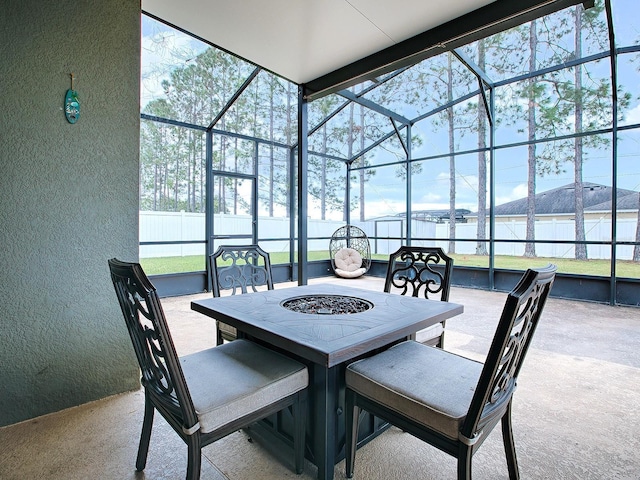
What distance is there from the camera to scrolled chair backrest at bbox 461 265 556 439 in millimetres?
997

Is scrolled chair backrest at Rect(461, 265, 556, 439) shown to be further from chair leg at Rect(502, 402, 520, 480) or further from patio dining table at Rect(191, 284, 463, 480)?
patio dining table at Rect(191, 284, 463, 480)

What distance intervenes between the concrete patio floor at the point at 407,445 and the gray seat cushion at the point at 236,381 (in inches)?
17.0

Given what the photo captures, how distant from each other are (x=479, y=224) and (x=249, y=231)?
4.66 meters

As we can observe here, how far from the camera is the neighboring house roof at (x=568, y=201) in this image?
5250mm

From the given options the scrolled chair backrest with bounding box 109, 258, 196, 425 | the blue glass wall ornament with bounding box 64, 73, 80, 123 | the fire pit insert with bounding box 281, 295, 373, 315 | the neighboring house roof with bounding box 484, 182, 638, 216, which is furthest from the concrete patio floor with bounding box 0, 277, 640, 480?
the neighboring house roof with bounding box 484, 182, 638, 216

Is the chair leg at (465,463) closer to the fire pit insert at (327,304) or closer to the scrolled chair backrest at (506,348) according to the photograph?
the scrolled chair backrest at (506,348)

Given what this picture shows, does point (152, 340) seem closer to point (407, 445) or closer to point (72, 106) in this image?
point (407, 445)

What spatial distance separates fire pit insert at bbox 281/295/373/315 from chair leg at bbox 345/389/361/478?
0.43m

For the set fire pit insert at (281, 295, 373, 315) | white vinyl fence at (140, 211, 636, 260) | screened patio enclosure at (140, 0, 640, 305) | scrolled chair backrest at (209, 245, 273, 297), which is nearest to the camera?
fire pit insert at (281, 295, 373, 315)

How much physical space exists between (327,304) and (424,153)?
19.4ft

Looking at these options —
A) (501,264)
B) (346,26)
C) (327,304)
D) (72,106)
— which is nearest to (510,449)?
(327,304)

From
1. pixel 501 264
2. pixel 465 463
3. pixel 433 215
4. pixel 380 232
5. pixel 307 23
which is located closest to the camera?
pixel 465 463

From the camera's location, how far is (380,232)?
26.0 feet

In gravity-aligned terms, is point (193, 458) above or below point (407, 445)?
above
